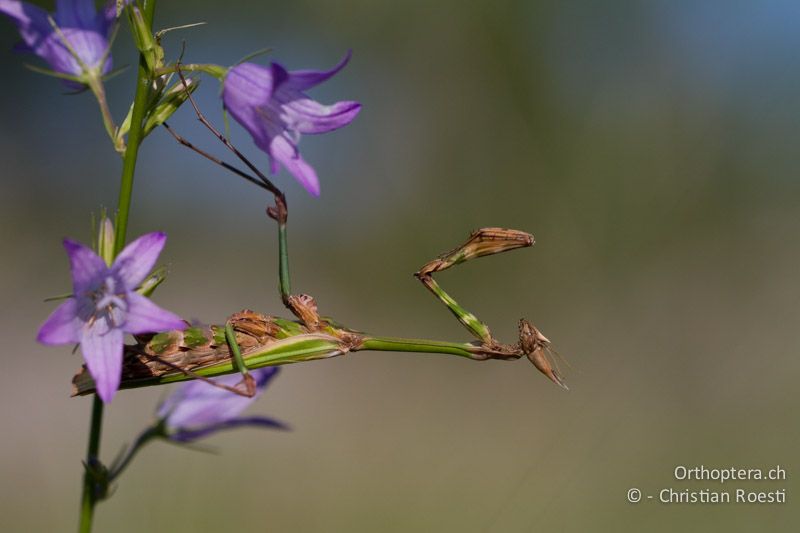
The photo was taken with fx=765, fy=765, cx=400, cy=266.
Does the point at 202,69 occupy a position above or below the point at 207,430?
above

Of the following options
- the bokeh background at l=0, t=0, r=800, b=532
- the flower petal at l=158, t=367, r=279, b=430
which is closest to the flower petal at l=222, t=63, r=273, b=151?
the flower petal at l=158, t=367, r=279, b=430

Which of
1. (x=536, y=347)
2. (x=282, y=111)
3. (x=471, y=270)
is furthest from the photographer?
(x=471, y=270)

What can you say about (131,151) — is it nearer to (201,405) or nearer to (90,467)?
(90,467)

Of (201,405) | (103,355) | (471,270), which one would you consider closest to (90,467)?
(103,355)

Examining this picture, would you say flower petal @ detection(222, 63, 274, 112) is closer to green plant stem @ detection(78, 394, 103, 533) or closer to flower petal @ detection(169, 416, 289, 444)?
green plant stem @ detection(78, 394, 103, 533)

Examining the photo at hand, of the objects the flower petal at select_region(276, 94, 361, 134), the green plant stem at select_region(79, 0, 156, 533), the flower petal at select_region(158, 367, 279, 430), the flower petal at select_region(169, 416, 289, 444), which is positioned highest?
the flower petal at select_region(276, 94, 361, 134)

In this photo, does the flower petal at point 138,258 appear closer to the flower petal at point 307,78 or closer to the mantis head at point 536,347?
the flower petal at point 307,78

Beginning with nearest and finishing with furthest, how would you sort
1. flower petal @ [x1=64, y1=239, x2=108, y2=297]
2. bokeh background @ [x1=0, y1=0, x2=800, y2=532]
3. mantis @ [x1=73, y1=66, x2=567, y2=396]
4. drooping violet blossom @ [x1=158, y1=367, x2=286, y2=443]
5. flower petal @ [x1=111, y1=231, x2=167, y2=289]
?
flower petal @ [x1=64, y1=239, x2=108, y2=297]
flower petal @ [x1=111, y1=231, x2=167, y2=289]
mantis @ [x1=73, y1=66, x2=567, y2=396]
drooping violet blossom @ [x1=158, y1=367, x2=286, y2=443]
bokeh background @ [x1=0, y1=0, x2=800, y2=532]
